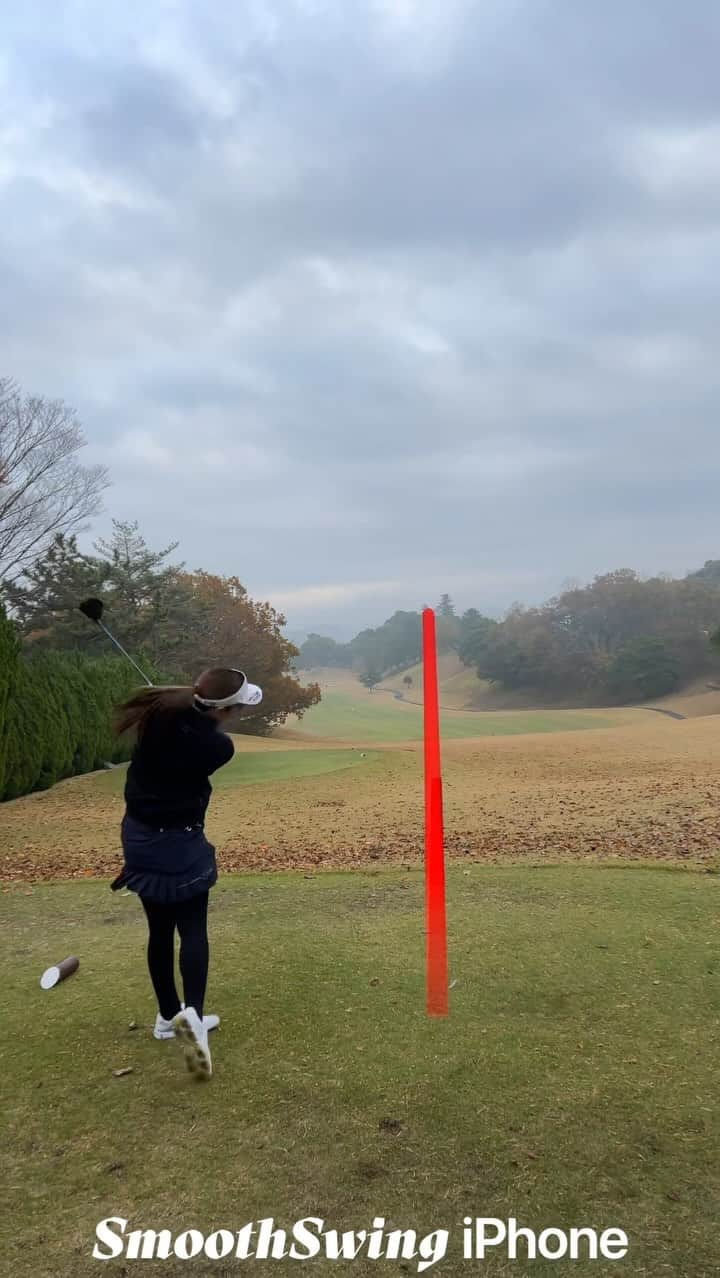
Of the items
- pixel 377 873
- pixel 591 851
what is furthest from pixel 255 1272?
pixel 591 851

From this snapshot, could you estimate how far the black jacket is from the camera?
→ 11.0 ft

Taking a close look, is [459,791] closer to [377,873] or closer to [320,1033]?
[377,873]

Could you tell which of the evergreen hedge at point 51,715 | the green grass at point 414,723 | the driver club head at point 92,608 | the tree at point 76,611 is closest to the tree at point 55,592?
the tree at point 76,611

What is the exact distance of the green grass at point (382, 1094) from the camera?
2.46 metres

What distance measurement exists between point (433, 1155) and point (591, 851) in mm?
6257

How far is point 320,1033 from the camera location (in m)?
3.72

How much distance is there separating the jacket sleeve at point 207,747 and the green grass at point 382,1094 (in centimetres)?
129

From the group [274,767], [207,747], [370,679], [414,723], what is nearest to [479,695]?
[370,679]

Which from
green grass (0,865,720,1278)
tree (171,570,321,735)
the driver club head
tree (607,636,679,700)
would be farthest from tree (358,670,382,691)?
the driver club head

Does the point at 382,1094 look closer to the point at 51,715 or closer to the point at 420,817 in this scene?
the point at 420,817

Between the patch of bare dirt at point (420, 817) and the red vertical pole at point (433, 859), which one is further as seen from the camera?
the patch of bare dirt at point (420, 817)

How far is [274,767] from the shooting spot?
1981 centimetres

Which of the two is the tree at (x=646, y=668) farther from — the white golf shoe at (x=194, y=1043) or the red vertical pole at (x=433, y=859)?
Result: the white golf shoe at (x=194, y=1043)

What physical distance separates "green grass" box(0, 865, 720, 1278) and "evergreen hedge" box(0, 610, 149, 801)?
1081 centimetres
